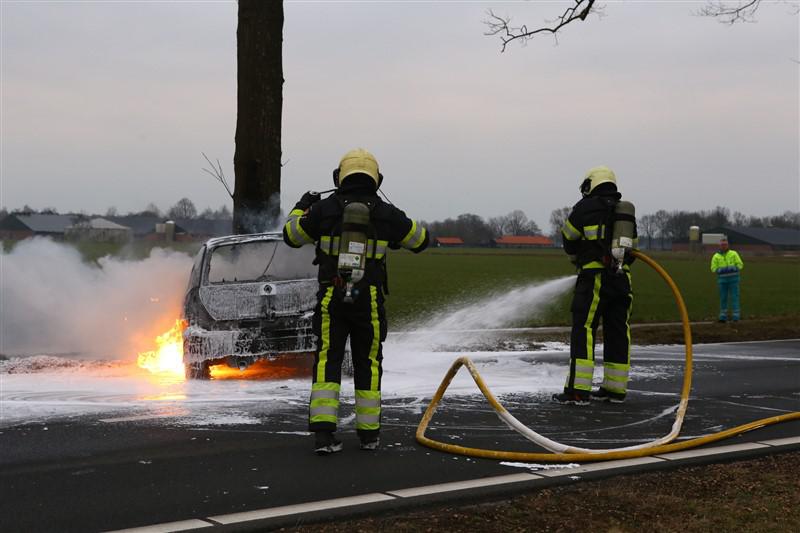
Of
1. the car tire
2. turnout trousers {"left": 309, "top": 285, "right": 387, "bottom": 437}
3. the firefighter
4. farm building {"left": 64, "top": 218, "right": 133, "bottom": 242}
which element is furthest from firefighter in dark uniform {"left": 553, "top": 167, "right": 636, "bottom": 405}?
the firefighter

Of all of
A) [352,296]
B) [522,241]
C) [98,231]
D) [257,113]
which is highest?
[522,241]

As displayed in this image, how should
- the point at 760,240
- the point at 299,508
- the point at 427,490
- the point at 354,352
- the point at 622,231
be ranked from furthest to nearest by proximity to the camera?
the point at 760,240, the point at 622,231, the point at 354,352, the point at 427,490, the point at 299,508

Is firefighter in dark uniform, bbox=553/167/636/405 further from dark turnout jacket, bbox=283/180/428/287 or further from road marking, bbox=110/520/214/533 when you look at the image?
road marking, bbox=110/520/214/533

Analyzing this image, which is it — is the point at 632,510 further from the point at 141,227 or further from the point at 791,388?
the point at 141,227

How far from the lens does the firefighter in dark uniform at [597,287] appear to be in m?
8.01

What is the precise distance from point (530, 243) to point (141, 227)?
13957 centimetres

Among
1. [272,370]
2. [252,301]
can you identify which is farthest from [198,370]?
[272,370]

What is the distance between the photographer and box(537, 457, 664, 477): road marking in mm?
5430

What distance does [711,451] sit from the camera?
6066 millimetres

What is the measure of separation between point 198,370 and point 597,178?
413 centimetres

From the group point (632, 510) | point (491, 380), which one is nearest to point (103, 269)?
point (491, 380)

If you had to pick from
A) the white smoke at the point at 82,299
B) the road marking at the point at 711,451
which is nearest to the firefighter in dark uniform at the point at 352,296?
the road marking at the point at 711,451

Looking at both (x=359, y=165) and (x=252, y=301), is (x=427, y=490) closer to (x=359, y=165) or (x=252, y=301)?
(x=359, y=165)

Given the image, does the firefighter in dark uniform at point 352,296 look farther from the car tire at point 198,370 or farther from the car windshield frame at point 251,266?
the car windshield frame at point 251,266
